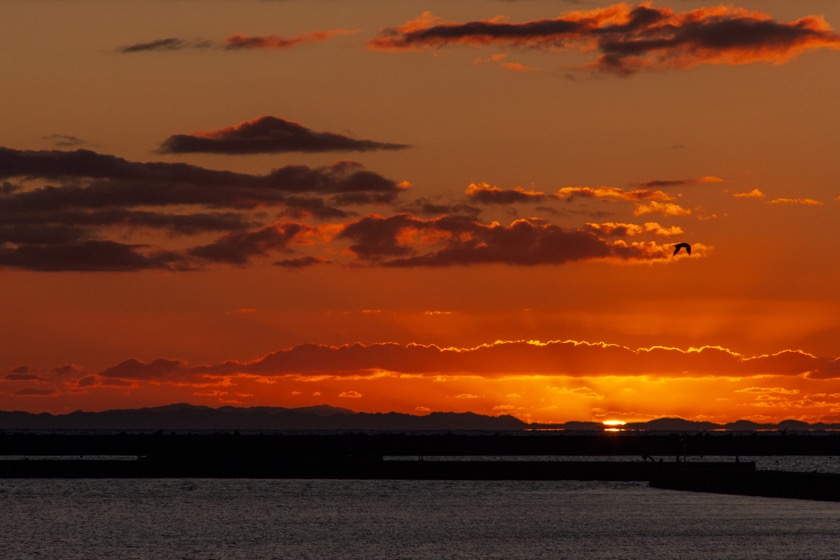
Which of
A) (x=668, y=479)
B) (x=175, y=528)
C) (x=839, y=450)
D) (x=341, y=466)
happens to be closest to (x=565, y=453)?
(x=839, y=450)

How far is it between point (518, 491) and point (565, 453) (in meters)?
62.1

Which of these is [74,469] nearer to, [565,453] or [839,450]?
[565,453]

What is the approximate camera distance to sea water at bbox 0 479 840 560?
247 feet

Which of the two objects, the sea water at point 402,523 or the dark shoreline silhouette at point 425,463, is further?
the dark shoreline silhouette at point 425,463

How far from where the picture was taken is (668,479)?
123 m

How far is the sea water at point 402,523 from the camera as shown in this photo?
7531 cm

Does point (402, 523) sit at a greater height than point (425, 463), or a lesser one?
lesser

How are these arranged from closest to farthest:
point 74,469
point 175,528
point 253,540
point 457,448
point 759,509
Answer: point 253,540
point 175,528
point 759,509
point 74,469
point 457,448

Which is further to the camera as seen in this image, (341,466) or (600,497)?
(341,466)

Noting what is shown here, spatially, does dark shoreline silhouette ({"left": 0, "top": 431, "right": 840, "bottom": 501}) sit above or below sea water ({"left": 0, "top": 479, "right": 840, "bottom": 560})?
above

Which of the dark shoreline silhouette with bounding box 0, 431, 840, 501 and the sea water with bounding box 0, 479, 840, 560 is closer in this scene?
the sea water with bounding box 0, 479, 840, 560

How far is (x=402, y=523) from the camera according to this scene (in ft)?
300

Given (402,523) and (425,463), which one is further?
(425,463)

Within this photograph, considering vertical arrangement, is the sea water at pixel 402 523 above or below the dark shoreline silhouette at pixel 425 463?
below
